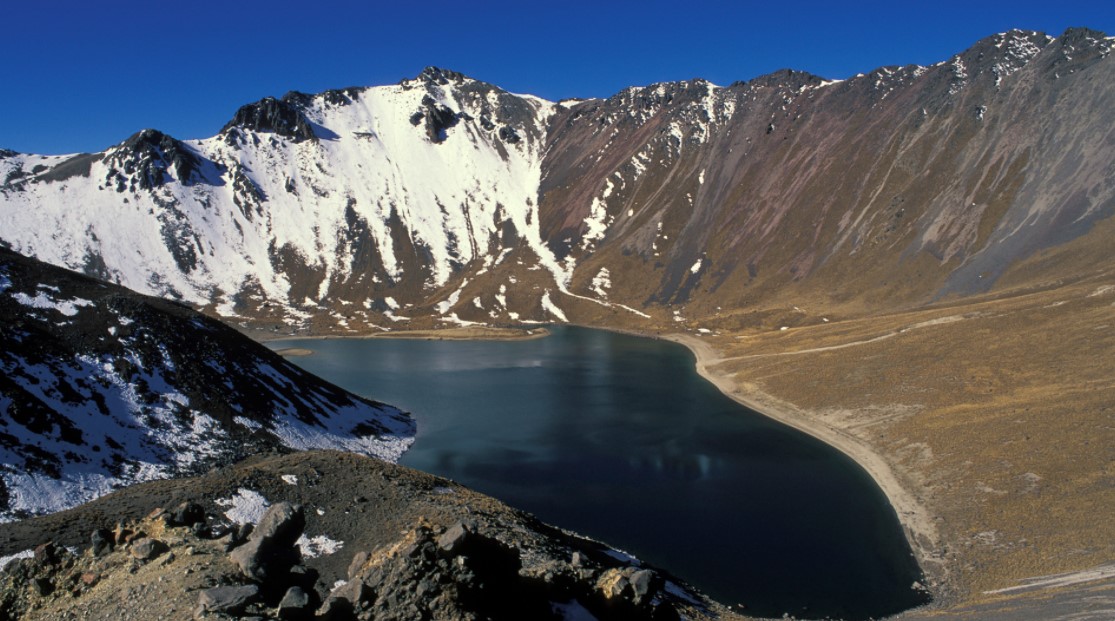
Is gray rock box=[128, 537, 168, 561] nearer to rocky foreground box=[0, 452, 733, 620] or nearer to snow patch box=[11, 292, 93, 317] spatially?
rocky foreground box=[0, 452, 733, 620]

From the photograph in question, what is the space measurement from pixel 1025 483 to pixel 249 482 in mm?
53703

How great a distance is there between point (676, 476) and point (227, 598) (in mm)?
53492

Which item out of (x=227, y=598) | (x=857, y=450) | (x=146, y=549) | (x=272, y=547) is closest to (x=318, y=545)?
(x=146, y=549)

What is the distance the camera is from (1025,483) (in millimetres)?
53938

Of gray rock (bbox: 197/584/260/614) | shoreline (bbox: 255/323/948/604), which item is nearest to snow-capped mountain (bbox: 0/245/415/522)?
gray rock (bbox: 197/584/260/614)

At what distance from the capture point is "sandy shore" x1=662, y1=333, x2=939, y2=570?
166 ft

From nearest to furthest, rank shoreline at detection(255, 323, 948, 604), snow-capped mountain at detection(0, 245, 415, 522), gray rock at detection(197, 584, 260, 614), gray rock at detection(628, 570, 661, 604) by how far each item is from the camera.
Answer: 1. gray rock at detection(197, 584, 260, 614)
2. gray rock at detection(628, 570, 661, 604)
3. shoreline at detection(255, 323, 948, 604)
4. snow-capped mountain at detection(0, 245, 415, 522)

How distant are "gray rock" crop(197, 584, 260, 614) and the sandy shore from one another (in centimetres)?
4437

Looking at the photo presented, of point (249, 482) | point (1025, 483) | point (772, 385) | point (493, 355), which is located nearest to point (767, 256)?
point (493, 355)

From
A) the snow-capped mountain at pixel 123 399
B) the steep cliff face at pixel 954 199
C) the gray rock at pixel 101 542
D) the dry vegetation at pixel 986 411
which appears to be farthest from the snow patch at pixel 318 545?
the steep cliff face at pixel 954 199

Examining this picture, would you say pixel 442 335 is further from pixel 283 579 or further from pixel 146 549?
pixel 283 579

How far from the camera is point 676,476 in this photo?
64.9m

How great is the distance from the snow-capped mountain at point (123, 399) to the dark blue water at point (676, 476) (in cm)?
1379

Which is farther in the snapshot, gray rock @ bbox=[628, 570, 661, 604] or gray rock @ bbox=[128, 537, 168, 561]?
gray rock @ bbox=[628, 570, 661, 604]
